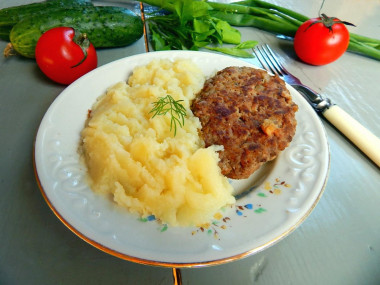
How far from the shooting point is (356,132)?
2043 millimetres

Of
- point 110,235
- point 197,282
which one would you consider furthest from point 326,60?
point 110,235

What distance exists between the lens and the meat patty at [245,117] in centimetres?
158

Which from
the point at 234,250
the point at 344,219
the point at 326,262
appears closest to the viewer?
the point at 234,250

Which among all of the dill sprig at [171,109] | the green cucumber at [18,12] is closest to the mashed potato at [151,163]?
the dill sprig at [171,109]

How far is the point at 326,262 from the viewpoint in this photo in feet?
4.88

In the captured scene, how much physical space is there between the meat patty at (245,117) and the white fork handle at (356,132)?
0.57 m

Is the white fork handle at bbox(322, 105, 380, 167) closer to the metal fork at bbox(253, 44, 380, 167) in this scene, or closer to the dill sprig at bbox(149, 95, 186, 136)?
the metal fork at bbox(253, 44, 380, 167)

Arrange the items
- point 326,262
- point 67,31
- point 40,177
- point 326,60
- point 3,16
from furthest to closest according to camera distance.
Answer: point 326,60 < point 3,16 < point 67,31 < point 326,262 < point 40,177

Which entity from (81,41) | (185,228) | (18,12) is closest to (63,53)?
(81,41)

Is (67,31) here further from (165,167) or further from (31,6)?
(165,167)

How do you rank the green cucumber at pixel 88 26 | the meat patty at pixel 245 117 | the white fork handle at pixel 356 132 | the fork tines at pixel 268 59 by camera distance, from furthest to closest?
the fork tines at pixel 268 59, the green cucumber at pixel 88 26, the white fork handle at pixel 356 132, the meat patty at pixel 245 117

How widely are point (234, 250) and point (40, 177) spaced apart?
3.20ft

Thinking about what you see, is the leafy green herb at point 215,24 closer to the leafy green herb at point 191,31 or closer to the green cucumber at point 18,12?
the leafy green herb at point 191,31

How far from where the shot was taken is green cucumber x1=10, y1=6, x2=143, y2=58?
2504 millimetres
